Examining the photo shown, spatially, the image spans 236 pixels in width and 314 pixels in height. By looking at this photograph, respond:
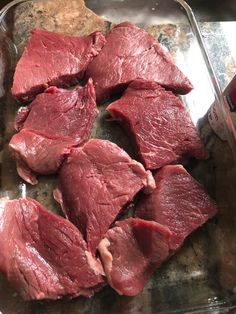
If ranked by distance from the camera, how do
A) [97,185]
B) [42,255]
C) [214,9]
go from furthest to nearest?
1. [214,9]
2. [97,185]
3. [42,255]

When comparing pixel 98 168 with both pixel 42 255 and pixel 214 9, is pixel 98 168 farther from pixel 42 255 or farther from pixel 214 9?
pixel 214 9

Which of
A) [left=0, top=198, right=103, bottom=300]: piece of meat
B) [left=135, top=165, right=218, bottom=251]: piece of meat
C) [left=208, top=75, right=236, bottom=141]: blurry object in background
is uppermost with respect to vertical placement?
[left=208, top=75, right=236, bottom=141]: blurry object in background

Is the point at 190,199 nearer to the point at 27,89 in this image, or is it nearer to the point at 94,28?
the point at 27,89

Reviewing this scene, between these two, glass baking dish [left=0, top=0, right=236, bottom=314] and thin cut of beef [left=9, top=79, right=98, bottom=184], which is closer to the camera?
glass baking dish [left=0, top=0, right=236, bottom=314]

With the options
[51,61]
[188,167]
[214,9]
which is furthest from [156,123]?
[214,9]

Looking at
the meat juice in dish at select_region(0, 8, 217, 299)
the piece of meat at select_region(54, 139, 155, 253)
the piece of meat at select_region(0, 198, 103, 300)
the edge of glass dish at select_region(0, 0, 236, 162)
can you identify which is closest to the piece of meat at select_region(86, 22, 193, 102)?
the meat juice in dish at select_region(0, 8, 217, 299)

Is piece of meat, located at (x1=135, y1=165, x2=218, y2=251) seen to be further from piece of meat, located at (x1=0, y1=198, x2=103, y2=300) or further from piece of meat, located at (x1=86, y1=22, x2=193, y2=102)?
piece of meat, located at (x1=86, y1=22, x2=193, y2=102)

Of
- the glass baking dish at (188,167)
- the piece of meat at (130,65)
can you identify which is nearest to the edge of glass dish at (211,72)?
the glass baking dish at (188,167)
